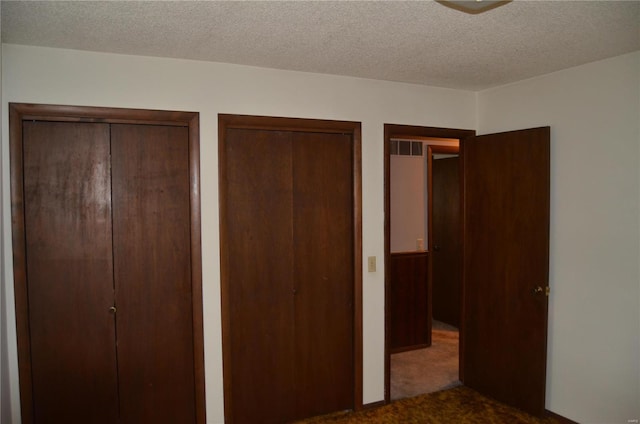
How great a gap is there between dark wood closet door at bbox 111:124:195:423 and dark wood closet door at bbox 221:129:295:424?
276 mm

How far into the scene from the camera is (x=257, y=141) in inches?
112

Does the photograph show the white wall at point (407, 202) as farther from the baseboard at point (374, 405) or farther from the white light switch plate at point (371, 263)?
the baseboard at point (374, 405)

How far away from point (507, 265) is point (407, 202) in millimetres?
1482

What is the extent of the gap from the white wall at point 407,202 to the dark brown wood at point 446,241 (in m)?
0.53

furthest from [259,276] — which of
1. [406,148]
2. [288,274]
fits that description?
[406,148]

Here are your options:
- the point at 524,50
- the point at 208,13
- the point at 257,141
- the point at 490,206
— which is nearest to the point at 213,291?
the point at 257,141

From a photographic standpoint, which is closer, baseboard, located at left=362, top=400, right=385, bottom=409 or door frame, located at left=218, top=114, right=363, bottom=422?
door frame, located at left=218, top=114, right=363, bottom=422

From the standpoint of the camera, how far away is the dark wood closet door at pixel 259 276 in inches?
110

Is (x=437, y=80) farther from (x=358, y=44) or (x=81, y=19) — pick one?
(x=81, y=19)

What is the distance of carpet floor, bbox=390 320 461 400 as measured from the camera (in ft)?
11.6

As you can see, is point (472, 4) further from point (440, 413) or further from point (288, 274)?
point (440, 413)

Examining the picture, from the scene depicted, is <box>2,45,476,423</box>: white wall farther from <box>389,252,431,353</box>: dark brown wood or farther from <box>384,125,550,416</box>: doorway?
<box>389,252,431,353</box>: dark brown wood

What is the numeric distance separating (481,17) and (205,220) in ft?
6.35

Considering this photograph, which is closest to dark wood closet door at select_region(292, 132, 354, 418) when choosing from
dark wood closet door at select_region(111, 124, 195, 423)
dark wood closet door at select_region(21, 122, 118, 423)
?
dark wood closet door at select_region(111, 124, 195, 423)
